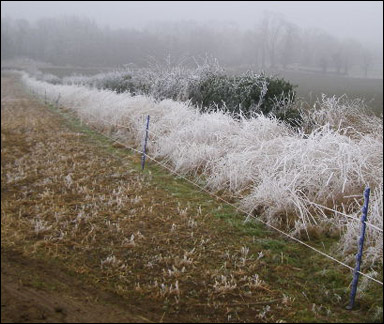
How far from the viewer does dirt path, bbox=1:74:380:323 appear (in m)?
2.67

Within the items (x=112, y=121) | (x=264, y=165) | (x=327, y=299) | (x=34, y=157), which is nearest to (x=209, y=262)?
(x=327, y=299)

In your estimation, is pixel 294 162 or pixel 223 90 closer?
pixel 294 162

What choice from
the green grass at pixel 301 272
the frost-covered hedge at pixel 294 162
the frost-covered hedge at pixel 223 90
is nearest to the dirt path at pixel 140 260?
the green grass at pixel 301 272

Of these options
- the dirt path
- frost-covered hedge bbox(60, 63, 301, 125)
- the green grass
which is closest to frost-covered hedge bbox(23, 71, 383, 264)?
the green grass

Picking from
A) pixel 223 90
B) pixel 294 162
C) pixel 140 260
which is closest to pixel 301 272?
pixel 140 260

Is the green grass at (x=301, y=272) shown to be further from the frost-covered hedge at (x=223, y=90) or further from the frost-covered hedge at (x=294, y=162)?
the frost-covered hedge at (x=223, y=90)

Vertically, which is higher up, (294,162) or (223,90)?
(223,90)

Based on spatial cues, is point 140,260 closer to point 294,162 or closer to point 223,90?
point 294,162

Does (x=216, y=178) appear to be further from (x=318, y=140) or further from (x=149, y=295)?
(x=149, y=295)

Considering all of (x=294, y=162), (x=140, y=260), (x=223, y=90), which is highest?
(x=223, y=90)

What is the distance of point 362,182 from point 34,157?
17.2ft

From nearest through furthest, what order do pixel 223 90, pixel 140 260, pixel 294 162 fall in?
pixel 140 260
pixel 294 162
pixel 223 90

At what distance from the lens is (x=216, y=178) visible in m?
5.54

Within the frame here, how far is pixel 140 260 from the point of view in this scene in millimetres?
3371
